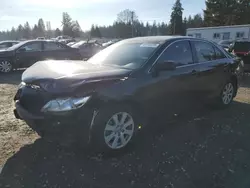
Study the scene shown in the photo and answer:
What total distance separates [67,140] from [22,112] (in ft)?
2.51

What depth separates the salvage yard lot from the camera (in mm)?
2934

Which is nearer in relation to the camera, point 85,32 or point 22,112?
point 22,112

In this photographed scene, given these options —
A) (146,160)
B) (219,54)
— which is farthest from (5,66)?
(146,160)

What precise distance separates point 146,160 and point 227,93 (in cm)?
334

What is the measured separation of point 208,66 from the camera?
4.96m

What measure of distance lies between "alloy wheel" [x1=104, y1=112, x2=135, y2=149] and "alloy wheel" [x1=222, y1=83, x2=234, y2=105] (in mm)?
3061

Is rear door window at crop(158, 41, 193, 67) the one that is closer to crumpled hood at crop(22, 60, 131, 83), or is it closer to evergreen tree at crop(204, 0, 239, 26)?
crumpled hood at crop(22, 60, 131, 83)

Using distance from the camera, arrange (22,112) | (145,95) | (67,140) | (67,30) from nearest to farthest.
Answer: (67,140) → (22,112) → (145,95) → (67,30)

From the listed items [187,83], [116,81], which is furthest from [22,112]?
[187,83]

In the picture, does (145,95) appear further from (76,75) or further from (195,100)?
(195,100)

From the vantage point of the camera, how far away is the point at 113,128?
3406 mm

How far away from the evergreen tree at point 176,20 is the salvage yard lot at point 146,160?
64139 mm

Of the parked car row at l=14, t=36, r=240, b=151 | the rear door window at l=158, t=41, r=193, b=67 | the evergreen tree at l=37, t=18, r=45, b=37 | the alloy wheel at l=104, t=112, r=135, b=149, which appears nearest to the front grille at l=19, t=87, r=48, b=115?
the parked car row at l=14, t=36, r=240, b=151

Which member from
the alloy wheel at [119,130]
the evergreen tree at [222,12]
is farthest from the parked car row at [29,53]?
the evergreen tree at [222,12]
